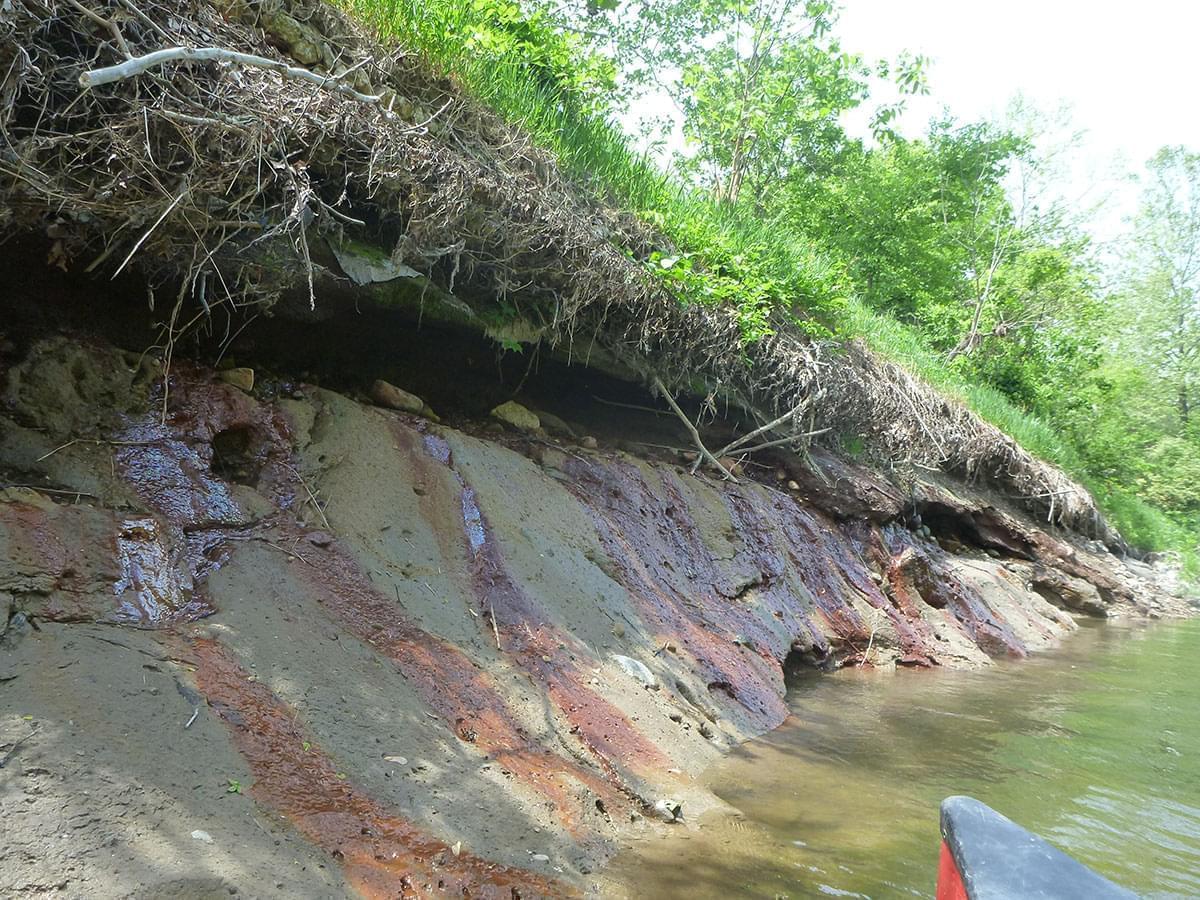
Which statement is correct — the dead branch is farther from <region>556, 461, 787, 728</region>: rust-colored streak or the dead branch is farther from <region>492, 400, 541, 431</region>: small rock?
<region>492, 400, 541, 431</region>: small rock

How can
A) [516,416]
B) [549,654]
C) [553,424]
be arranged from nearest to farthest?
1. [549,654]
2. [516,416]
3. [553,424]

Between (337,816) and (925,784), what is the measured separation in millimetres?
3100

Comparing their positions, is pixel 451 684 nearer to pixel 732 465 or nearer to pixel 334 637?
pixel 334 637

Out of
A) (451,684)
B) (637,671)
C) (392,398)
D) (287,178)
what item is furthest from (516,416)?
(451,684)

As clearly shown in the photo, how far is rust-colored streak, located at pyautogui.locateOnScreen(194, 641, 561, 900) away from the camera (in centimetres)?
248

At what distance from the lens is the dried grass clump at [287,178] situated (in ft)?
10.4

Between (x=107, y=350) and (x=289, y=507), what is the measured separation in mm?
1090

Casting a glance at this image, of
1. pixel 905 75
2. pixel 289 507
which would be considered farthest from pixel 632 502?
pixel 905 75

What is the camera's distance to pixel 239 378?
424 centimetres

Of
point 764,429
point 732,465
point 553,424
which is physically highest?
point 764,429

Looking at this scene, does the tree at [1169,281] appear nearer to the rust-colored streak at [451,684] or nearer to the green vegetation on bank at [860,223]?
the green vegetation on bank at [860,223]

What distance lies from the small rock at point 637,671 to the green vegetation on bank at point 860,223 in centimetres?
292

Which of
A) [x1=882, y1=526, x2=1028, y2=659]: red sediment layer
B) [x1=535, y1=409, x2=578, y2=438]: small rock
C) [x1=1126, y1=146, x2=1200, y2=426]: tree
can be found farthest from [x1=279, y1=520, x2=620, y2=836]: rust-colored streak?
[x1=1126, y1=146, x2=1200, y2=426]: tree

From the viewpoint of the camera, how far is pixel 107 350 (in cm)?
379
